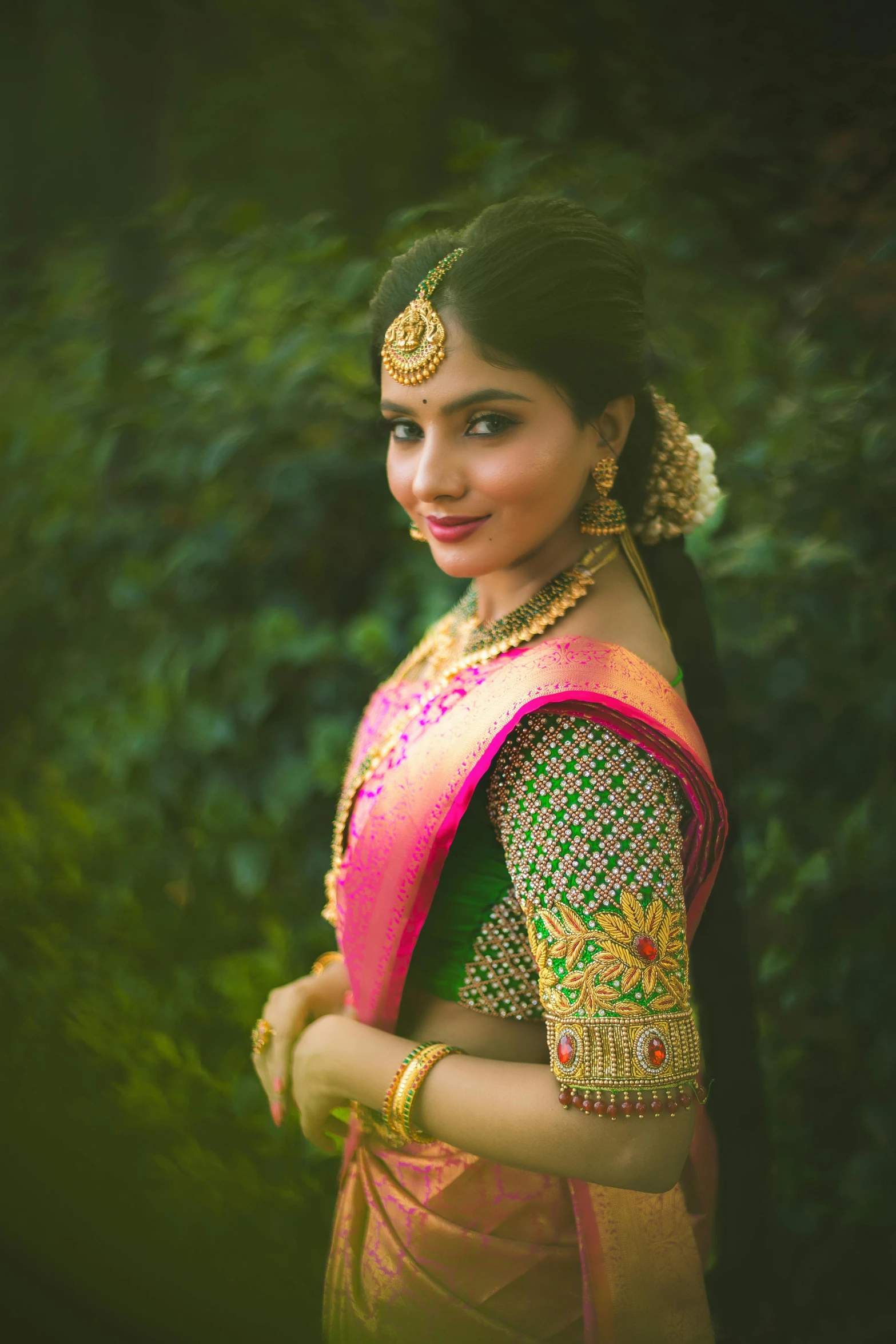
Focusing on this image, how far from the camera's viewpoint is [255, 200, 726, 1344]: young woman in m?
0.58

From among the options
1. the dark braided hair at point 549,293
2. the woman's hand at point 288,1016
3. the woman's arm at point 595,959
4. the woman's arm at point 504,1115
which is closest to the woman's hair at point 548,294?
the dark braided hair at point 549,293

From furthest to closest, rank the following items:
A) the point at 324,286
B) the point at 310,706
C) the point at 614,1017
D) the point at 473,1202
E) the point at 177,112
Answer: the point at 310,706 < the point at 324,286 < the point at 177,112 < the point at 473,1202 < the point at 614,1017

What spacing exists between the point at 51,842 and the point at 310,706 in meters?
0.35

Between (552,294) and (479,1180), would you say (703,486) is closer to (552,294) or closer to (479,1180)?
(552,294)

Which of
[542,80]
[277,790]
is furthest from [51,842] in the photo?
[542,80]

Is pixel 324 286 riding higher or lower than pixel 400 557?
higher

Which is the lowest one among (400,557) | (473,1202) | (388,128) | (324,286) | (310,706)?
(473,1202)

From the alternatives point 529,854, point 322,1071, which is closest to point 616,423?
point 529,854

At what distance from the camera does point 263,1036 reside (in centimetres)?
85

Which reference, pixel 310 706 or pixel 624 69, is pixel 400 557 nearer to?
pixel 310 706

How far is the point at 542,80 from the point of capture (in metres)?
0.73

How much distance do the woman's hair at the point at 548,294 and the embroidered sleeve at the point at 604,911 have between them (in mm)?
229

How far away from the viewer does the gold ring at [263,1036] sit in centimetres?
85

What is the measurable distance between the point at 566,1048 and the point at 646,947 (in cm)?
8
